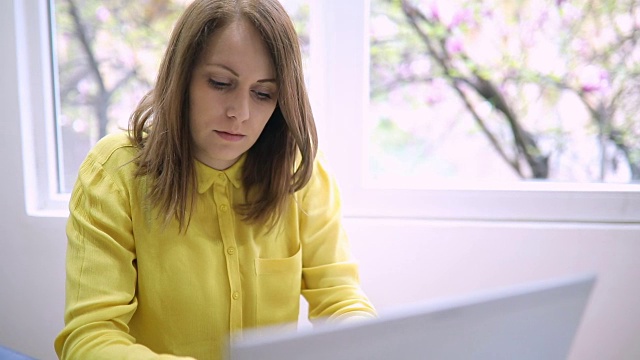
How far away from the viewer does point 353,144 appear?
1751 mm

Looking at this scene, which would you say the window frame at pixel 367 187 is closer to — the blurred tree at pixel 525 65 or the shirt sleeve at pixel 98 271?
the blurred tree at pixel 525 65

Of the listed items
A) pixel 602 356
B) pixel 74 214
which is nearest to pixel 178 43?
pixel 74 214

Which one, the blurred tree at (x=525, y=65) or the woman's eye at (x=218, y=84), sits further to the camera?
the blurred tree at (x=525, y=65)

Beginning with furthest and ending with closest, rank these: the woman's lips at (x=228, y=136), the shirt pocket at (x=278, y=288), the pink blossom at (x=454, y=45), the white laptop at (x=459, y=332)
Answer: the pink blossom at (x=454, y=45), the shirt pocket at (x=278, y=288), the woman's lips at (x=228, y=136), the white laptop at (x=459, y=332)

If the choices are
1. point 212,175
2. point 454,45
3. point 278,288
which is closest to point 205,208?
point 212,175

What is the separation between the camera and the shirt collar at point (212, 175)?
1.23 meters

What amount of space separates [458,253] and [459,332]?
107 centimetres

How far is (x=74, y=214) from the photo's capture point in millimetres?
1152

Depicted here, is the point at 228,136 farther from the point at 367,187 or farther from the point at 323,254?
the point at 367,187

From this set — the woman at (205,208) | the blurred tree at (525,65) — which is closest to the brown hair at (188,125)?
the woman at (205,208)

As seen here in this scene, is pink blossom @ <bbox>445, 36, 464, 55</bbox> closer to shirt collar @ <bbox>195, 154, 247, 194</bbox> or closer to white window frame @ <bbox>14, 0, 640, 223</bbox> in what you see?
white window frame @ <bbox>14, 0, 640, 223</bbox>

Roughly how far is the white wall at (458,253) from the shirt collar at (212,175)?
518 millimetres

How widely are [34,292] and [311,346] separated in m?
1.46

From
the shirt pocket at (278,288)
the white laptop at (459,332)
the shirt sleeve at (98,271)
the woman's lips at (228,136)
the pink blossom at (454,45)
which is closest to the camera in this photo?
the white laptop at (459,332)
